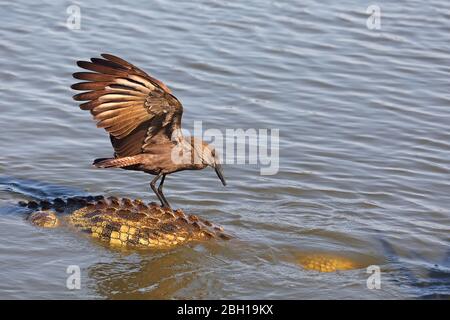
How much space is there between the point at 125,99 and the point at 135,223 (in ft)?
3.45

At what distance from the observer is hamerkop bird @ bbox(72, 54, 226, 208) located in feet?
Result: 24.9

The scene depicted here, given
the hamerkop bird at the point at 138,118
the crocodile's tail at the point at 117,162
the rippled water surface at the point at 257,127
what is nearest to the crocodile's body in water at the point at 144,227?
the rippled water surface at the point at 257,127

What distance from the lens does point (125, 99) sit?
25.2ft

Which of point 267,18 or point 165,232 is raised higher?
point 267,18

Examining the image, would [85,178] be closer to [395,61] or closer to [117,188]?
[117,188]

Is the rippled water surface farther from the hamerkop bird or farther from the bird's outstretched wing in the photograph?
the bird's outstretched wing

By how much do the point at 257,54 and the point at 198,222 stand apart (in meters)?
5.53

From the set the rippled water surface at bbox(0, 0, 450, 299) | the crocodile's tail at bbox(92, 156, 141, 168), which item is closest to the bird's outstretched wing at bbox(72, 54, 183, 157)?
the crocodile's tail at bbox(92, 156, 141, 168)

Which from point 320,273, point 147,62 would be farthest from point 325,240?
point 147,62

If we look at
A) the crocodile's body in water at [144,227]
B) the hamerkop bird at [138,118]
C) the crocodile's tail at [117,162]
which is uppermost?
the hamerkop bird at [138,118]

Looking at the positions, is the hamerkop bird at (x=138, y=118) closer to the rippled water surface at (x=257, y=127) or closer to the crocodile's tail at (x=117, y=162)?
the crocodile's tail at (x=117, y=162)

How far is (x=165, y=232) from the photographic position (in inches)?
311

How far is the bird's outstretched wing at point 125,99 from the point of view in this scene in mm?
7582

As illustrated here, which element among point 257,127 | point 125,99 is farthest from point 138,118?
point 257,127
